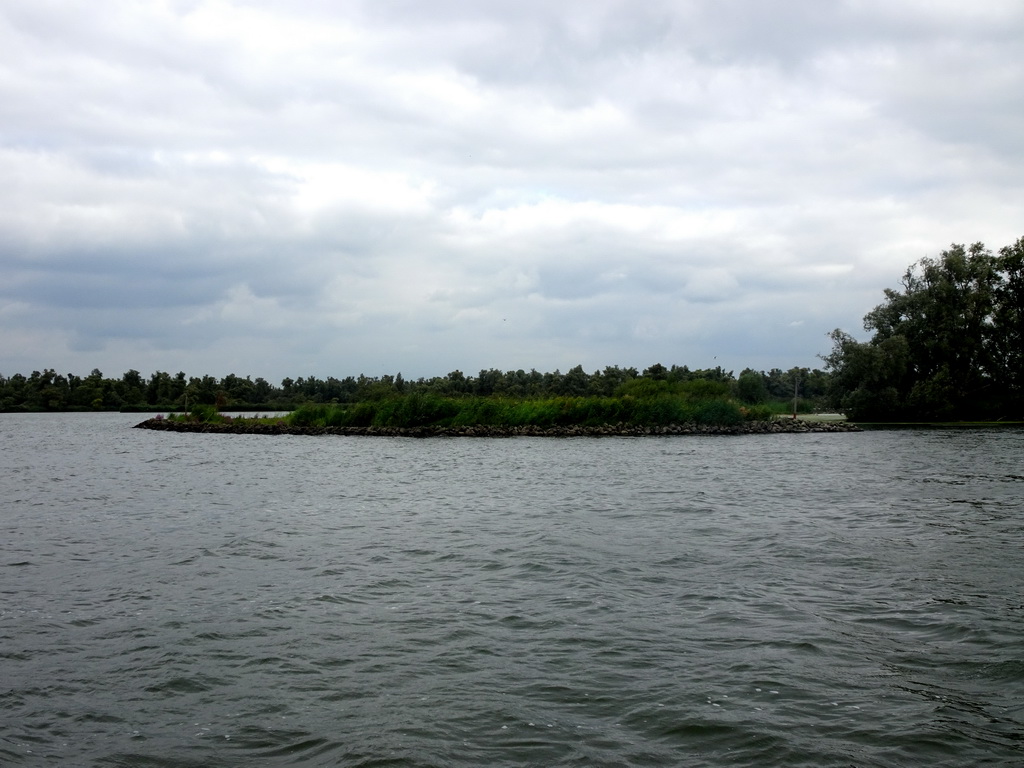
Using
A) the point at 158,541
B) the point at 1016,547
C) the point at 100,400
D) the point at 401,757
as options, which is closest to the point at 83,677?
the point at 401,757

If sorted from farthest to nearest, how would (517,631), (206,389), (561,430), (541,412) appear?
1. (206,389)
2. (541,412)
3. (561,430)
4. (517,631)

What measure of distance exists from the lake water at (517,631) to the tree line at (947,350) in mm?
45744

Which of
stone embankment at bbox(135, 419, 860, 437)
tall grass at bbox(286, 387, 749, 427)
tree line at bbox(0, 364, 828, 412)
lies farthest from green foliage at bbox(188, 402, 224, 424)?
tree line at bbox(0, 364, 828, 412)

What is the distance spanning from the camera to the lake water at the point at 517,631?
6.27 meters

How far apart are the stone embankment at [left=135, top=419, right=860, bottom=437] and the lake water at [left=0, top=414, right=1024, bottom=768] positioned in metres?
31.8

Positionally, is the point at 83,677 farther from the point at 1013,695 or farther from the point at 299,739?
the point at 1013,695

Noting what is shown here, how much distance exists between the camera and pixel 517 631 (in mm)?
9094

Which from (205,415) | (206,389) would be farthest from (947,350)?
(206,389)

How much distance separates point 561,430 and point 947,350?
3532 centimetres

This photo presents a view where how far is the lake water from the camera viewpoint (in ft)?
20.6

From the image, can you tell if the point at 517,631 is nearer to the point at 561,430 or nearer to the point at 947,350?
the point at 561,430

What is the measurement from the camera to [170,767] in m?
5.86

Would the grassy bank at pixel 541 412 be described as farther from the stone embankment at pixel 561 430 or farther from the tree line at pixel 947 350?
the tree line at pixel 947 350

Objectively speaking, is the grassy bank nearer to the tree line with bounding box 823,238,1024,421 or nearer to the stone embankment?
the stone embankment
